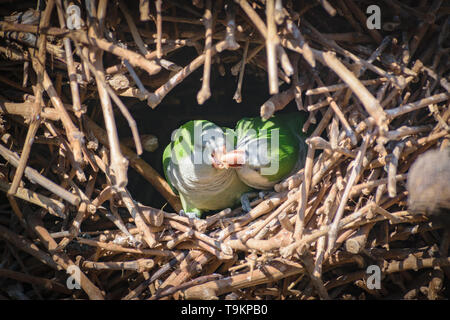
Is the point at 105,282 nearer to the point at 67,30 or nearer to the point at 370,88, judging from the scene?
the point at 67,30

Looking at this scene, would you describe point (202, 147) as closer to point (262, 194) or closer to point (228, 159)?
point (228, 159)

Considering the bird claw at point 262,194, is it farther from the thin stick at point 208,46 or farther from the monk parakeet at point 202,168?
the thin stick at point 208,46

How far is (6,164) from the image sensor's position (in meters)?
1.65

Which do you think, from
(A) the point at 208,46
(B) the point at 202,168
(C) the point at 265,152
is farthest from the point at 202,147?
(A) the point at 208,46

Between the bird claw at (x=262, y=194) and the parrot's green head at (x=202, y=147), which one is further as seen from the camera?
the bird claw at (x=262, y=194)

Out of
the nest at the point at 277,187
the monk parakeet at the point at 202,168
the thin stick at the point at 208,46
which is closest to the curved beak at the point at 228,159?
the monk parakeet at the point at 202,168

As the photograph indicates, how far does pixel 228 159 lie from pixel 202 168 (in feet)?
0.49

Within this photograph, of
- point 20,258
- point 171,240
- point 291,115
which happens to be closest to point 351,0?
point 291,115

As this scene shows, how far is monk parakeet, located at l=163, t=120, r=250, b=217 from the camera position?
5.70 ft

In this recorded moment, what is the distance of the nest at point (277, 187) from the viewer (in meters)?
1.42

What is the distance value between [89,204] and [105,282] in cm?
35

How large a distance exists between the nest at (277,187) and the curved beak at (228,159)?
0.21 m

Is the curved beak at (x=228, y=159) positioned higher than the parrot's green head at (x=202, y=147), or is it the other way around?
the parrot's green head at (x=202, y=147)

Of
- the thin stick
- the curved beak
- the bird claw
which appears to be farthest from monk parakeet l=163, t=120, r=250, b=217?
the thin stick
